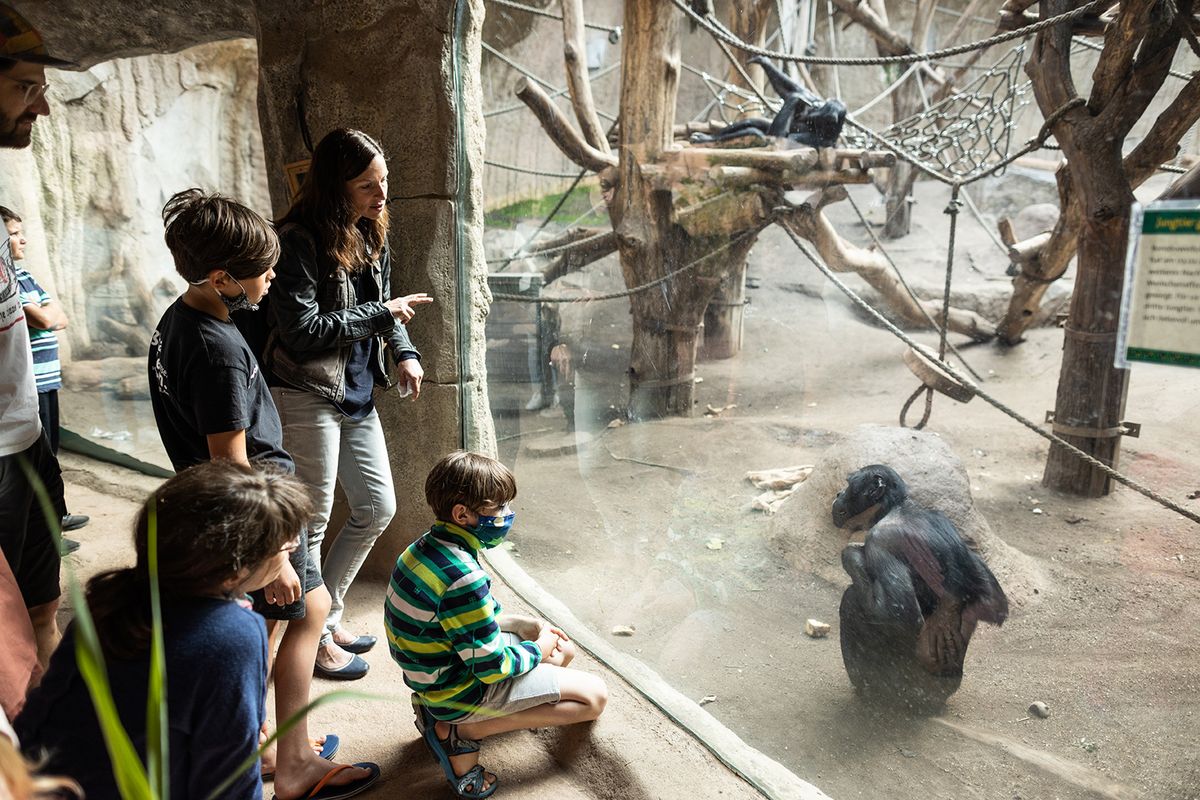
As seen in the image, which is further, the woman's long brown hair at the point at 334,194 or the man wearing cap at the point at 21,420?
the woman's long brown hair at the point at 334,194

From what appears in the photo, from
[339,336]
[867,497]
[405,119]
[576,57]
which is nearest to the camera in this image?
[339,336]

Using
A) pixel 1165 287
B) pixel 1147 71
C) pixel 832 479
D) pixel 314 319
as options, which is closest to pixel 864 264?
pixel 832 479

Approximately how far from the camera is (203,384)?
158cm

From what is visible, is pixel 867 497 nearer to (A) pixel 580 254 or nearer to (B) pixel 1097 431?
(B) pixel 1097 431

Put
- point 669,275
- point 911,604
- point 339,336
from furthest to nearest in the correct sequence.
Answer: point 669,275 < point 911,604 < point 339,336

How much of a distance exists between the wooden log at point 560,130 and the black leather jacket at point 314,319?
169cm

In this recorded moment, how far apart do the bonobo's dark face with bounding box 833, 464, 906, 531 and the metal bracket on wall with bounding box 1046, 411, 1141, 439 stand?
433mm

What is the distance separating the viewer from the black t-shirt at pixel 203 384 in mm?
1579

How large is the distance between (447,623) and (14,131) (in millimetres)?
1568

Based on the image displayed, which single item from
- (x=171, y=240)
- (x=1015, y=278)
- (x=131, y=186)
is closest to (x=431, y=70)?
(x=171, y=240)

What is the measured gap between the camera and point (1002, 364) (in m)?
2.44

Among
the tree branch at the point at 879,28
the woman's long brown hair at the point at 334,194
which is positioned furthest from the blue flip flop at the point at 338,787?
the tree branch at the point at 879,28

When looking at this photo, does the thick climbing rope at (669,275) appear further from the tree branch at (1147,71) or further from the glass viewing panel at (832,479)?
the tree branch at (1147,71)

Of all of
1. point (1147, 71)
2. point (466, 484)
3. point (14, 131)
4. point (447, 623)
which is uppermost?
point (1147, 71)
